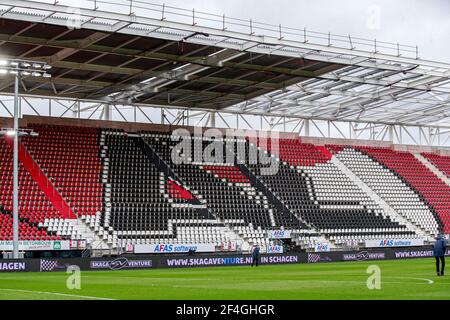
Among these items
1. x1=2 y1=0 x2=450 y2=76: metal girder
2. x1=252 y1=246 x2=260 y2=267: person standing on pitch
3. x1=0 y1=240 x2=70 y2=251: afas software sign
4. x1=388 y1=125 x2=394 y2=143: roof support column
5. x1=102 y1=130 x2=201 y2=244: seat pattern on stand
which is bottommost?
x1=252 y1=246 x2=260 y2=267: person standing on pitch

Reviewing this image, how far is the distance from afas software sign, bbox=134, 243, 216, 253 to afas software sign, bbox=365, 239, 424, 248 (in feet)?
41.7

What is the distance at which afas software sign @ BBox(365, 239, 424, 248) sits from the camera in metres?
56.8

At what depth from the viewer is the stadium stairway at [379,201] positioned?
61969 mm

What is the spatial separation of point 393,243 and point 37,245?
26.1m

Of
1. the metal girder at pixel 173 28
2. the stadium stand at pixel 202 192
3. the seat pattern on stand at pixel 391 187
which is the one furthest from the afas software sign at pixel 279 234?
the metal girder at pixel 173 28

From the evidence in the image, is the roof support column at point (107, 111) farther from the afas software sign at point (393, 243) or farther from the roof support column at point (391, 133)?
the roof support column at point (391, 133)

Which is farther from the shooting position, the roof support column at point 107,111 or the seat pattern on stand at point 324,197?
the roof support column at point 107,111

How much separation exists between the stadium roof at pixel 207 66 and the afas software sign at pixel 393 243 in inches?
398

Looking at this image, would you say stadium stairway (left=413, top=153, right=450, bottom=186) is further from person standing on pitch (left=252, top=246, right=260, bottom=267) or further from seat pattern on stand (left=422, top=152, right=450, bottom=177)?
person standing on pitch (left=252, top=246, right=260, bottom=267)

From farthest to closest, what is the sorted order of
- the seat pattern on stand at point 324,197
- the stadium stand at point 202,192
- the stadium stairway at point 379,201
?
the stadium stairway at point 379,201 < the seat pattern on stand at point 324,197 < the stadium stand at point 202,192

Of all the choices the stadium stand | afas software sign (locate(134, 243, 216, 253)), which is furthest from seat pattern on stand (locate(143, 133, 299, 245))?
afas software sign (locate(134, 243, 216, 253))

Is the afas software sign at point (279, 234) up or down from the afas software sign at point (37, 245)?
up

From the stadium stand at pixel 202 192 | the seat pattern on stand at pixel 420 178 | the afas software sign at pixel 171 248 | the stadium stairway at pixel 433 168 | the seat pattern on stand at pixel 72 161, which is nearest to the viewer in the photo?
the afas software sign at pixel 171 248

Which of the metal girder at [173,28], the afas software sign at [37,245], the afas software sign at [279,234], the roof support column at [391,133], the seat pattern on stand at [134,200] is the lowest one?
the afas software sign at [37,245]
